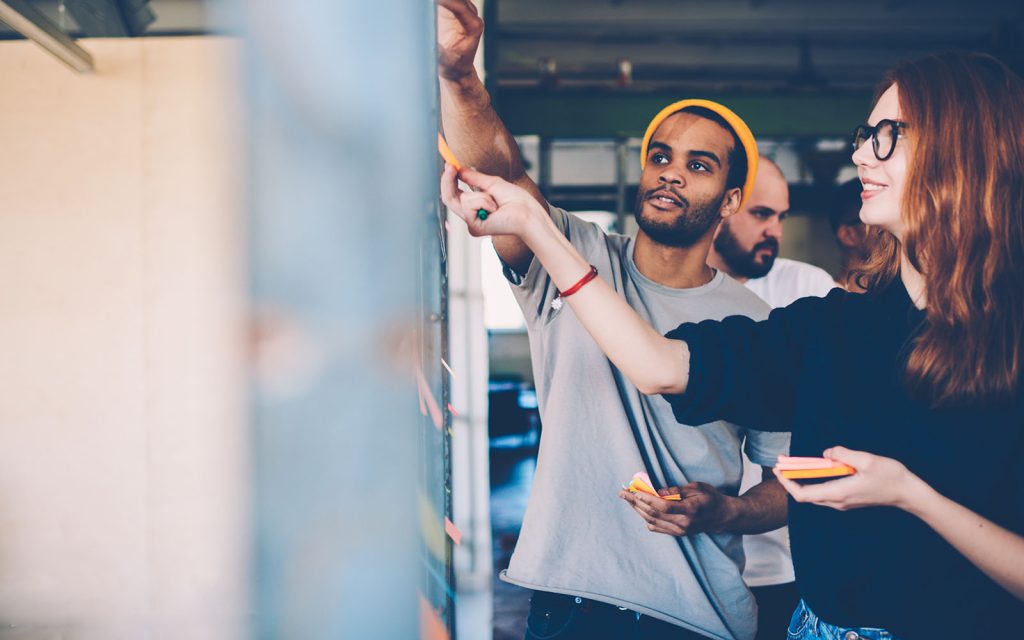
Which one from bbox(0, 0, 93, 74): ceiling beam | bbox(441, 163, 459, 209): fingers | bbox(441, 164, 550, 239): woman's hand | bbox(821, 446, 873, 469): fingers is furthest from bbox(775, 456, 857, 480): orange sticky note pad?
bbox(0, 0, 93, 74): ceiling beam

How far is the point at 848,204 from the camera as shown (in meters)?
2.30

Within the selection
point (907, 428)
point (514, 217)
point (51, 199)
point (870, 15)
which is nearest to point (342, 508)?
point (514, 217)

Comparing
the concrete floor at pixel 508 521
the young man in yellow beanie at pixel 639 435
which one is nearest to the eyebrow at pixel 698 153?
the young man in yellow beanie at pixel 639 435

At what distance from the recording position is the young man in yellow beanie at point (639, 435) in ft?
4.11

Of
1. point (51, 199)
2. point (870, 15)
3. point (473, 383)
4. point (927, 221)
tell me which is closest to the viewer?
point (927, 221)

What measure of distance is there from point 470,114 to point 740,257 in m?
1.19

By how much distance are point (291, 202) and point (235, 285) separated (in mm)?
64

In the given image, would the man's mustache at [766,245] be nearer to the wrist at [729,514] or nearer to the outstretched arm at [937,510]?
the wrist at [729,514]

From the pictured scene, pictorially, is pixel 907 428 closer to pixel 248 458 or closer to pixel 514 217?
pixel 514 217

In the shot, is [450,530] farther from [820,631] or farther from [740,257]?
[740,257]

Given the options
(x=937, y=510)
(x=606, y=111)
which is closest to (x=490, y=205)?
(x=937, y=510)

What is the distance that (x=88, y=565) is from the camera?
3979 millimetres

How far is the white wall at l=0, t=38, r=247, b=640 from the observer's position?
3.93 metres

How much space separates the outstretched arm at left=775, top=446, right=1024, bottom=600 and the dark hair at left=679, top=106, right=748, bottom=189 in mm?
735
